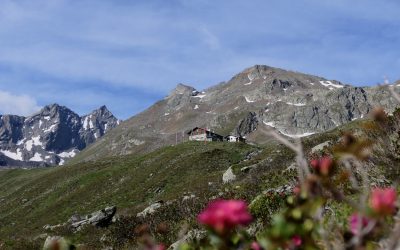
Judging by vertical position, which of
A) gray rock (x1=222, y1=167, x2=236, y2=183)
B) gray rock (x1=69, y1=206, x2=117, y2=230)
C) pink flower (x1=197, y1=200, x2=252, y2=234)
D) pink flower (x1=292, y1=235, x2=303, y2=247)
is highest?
gray rock (x1=222, y1=167, x2=236, y2=183)

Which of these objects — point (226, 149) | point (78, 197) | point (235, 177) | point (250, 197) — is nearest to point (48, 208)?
point (78, 197)

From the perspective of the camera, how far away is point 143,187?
52.3 metres

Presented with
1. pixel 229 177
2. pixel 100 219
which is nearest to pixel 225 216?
pixel 100 219

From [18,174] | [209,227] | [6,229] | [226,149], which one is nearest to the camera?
[209,227]

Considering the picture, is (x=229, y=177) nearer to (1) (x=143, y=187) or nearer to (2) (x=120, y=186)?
(1) (x=143, y=187)

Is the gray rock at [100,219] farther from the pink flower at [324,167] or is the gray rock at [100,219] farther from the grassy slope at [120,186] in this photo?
the pink flower at [324,167]

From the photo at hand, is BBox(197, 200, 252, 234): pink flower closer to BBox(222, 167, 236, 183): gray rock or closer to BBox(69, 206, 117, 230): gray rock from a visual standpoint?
BBox(69, 206, 117, 230): gray rock

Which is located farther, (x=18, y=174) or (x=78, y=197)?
(x=18, y=174)

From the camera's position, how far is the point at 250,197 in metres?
23.7

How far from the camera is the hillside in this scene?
2836 cm

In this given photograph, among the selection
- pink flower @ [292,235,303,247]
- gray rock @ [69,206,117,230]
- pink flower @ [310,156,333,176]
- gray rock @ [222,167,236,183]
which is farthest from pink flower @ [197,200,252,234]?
gray rock @ [222,167,236,183]

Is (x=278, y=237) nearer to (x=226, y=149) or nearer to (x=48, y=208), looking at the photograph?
(x=48, y=208)

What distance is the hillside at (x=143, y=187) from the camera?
2836 cm

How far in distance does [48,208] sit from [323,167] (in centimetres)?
5641
